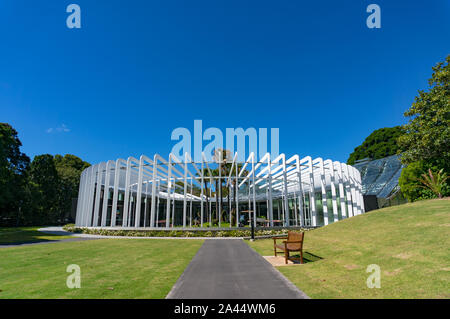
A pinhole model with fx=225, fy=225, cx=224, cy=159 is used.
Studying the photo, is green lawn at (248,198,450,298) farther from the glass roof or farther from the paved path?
the glass roof

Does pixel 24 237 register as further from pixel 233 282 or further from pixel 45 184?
pixel 45 184

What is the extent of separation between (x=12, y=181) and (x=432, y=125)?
48002 mm

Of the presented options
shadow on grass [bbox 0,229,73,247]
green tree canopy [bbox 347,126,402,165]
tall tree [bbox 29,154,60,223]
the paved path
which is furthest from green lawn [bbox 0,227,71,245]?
green tree canopy [bbox 347,126,402,165]

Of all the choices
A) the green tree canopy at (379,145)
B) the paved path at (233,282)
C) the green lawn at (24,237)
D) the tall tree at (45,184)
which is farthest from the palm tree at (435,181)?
the green tree canopy at (379,145)

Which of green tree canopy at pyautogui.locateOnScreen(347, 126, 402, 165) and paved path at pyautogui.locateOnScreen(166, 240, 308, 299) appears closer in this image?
paved path at pyautogui.locateOnScreen(166, 240, 308, 299)

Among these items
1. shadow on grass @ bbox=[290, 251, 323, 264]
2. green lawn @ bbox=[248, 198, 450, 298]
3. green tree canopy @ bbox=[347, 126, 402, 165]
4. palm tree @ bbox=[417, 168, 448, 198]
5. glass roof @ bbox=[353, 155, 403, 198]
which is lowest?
shadow on grass @ bbox=[290, 251, 323, 264]

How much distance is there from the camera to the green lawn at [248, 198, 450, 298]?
14.5 ft

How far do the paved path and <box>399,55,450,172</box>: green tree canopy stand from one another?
52.9ft

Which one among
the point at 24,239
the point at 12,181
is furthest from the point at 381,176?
the point at 12,181

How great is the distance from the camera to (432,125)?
53.8ft

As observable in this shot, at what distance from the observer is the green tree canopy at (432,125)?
15.5 meters

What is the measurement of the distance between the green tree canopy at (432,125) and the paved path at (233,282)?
16122mm

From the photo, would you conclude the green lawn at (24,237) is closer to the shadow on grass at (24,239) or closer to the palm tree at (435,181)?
the shadow on grass at (24,239)

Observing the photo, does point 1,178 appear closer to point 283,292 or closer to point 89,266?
point 89,266
